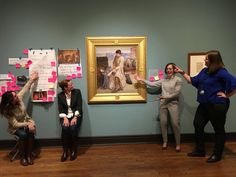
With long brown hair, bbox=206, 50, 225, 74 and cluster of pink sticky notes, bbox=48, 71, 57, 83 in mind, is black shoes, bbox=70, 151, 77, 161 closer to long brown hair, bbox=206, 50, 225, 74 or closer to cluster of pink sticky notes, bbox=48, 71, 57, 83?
cluster of pink sticky notes, bbox=48, 71, 57, 83

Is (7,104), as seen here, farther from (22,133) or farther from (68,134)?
(68,134)

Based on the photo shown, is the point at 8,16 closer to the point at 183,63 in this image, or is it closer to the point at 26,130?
the point at 26,130

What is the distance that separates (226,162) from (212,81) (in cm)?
107

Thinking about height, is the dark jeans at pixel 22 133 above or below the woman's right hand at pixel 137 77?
below

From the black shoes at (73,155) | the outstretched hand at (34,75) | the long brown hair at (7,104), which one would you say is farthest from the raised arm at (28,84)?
the black shoes at (73,155)

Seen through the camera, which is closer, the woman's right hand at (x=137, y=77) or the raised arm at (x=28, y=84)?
the raised arm at (x=28, y=84)

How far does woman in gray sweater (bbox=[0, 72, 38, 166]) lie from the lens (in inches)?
140

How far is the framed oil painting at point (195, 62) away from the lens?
4.21m

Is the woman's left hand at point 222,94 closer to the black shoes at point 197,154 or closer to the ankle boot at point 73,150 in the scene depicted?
the black shoes at point 197,154

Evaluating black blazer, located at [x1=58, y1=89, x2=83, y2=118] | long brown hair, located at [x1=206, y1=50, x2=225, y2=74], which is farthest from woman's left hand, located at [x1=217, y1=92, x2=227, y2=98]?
black blazer, located at [x1=58, y1=89, x2=83, y2=118]

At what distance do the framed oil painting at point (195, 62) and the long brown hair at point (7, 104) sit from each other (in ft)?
8.63

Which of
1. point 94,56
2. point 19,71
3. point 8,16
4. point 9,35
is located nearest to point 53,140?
point 19,71

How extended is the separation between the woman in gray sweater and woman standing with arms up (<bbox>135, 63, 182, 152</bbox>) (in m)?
1.87

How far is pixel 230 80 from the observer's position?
11.0 feet
